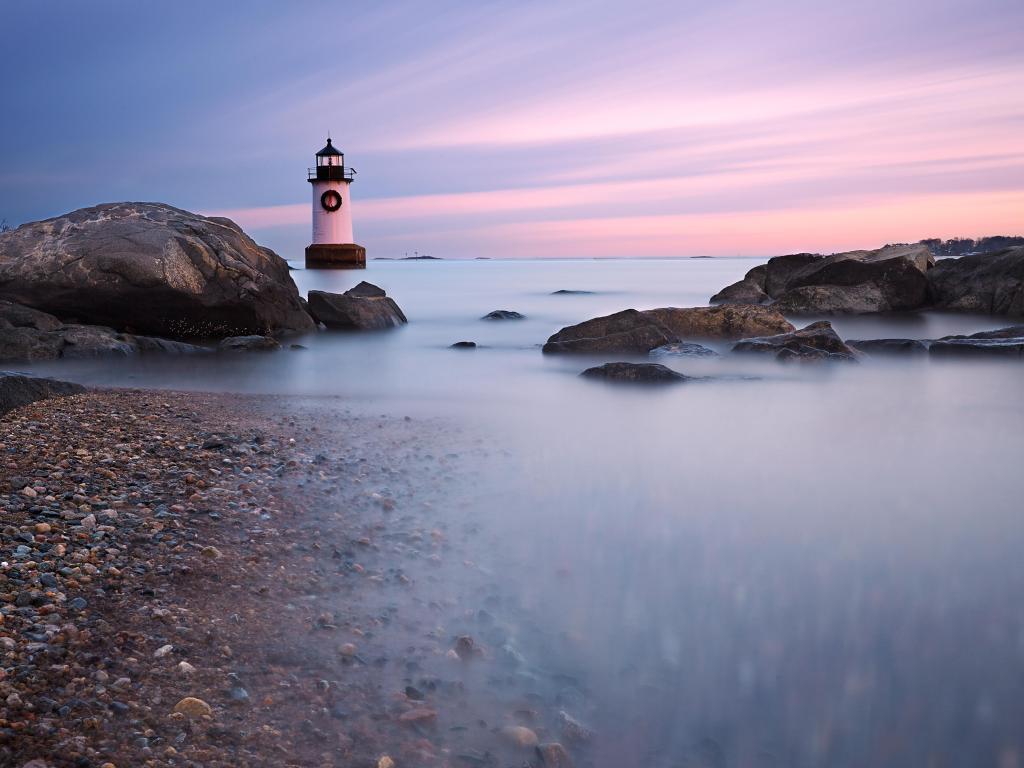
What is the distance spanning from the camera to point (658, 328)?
11805 millimetres

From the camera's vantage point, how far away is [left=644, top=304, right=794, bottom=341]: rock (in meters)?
→ 13.0

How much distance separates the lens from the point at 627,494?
5.09 meters

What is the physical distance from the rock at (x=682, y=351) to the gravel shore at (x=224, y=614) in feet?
22.5

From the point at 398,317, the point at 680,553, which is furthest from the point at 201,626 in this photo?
the point at 398,317

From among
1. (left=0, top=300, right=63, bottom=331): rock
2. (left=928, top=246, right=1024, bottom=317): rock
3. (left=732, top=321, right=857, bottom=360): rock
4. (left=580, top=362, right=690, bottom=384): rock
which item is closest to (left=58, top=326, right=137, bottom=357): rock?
(left=0, top=300, right=63, bottom=331): rock

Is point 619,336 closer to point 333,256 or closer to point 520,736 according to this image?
point 520,736

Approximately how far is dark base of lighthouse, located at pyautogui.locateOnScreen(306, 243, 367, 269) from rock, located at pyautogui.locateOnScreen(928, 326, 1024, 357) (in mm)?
35399

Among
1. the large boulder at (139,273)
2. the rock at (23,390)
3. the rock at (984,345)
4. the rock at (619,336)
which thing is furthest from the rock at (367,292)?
the rock at (23,390)

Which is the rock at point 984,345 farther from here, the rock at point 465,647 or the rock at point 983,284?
the rock at point 465,647

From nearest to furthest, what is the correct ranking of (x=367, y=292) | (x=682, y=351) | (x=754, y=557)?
(x=754, y=557) → (x=682, y=351) → (x=367, y=292)

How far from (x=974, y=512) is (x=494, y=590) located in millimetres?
3127

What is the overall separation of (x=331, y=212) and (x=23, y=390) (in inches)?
1483

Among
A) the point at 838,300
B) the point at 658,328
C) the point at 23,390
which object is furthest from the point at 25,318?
the point at 838,300

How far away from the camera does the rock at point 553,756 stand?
2289 millimetres
